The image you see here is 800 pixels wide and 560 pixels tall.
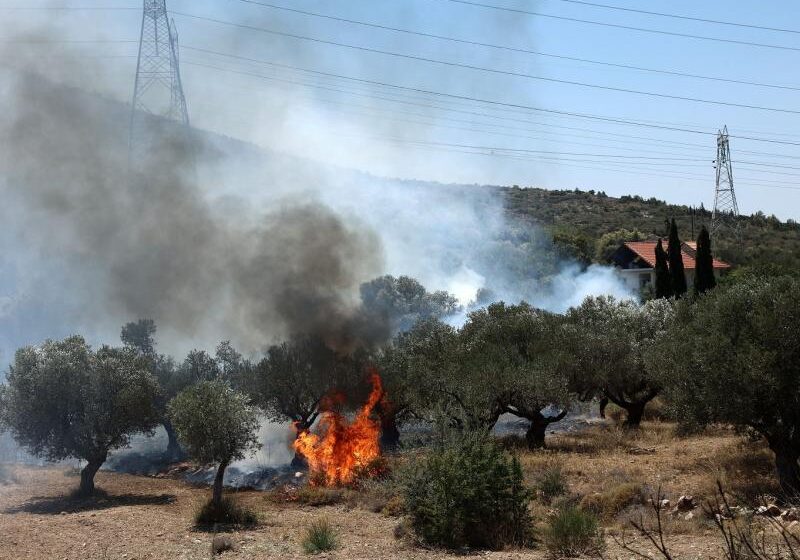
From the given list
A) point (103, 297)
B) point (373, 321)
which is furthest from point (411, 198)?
point (373, 321)

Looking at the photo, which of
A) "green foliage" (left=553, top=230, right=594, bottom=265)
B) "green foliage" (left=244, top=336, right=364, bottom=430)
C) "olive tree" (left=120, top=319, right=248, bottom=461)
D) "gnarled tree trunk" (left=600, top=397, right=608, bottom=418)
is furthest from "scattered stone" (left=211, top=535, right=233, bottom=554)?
"green foliage" (left=553, top=230, right=594, bottom=265)

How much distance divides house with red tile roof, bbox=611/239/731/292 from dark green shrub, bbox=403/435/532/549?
2214 inches

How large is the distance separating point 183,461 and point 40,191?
25.0 metres

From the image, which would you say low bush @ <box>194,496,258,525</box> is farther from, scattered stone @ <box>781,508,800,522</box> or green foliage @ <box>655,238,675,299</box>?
green foliage @ <box>655,238,675,299</box>

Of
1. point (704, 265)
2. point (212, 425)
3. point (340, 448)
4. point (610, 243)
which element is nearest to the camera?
point (212, 425)

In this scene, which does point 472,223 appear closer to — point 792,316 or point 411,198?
point 411,198

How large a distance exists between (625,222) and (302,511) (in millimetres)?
93520

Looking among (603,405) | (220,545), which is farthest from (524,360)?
(220,545)

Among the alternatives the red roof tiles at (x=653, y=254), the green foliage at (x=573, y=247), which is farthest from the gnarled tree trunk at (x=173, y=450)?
the red roof tiles at (x=653, y=254)

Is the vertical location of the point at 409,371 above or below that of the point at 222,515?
above

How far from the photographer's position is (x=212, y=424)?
1001 inches

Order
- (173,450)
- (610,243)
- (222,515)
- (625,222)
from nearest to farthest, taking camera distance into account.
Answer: (222,515) < (173,450) < (610,243) < (625,222)

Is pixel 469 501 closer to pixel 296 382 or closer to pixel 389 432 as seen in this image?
pixel 296 382

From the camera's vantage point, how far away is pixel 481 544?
1855 cm
